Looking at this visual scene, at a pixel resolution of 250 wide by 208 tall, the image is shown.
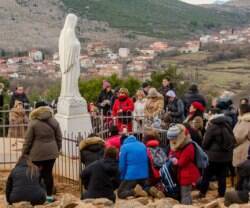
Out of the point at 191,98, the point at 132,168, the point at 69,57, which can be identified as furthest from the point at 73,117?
the point at 132,168

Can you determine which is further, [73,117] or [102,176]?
[73,117]

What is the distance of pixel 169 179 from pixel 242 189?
3.62 ft

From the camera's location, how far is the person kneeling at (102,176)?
834 centimetres

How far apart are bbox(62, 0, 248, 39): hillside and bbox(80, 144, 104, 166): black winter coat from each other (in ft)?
309

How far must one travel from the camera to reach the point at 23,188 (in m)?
8.09

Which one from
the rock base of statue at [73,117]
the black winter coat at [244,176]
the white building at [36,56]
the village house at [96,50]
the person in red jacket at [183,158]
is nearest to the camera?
the black winter coat at [244,176]

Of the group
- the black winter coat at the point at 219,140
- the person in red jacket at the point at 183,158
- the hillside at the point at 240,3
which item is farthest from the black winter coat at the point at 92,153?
the hillside at the point at 240,3

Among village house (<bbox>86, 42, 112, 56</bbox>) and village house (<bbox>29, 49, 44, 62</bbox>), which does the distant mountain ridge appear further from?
village house (<bbox>29, 49, 44, 62</bbox>)

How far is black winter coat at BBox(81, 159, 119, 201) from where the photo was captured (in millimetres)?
8336

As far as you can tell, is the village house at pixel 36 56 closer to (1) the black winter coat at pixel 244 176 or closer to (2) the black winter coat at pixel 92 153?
(2) the black winter coat at pixel 92 153

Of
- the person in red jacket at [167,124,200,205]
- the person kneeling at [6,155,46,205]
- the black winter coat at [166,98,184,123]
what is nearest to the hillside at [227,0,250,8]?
the black winter coat at [166,98,184,123]

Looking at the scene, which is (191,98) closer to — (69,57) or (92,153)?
(69,57)

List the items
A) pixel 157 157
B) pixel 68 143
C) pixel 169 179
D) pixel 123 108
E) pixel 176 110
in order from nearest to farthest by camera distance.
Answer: pixel 169 179, pixel 157 157, pixel 176 110, pixel 68 143, pixel 123 108

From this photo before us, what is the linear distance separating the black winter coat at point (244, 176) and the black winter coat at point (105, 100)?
6.87 metres
